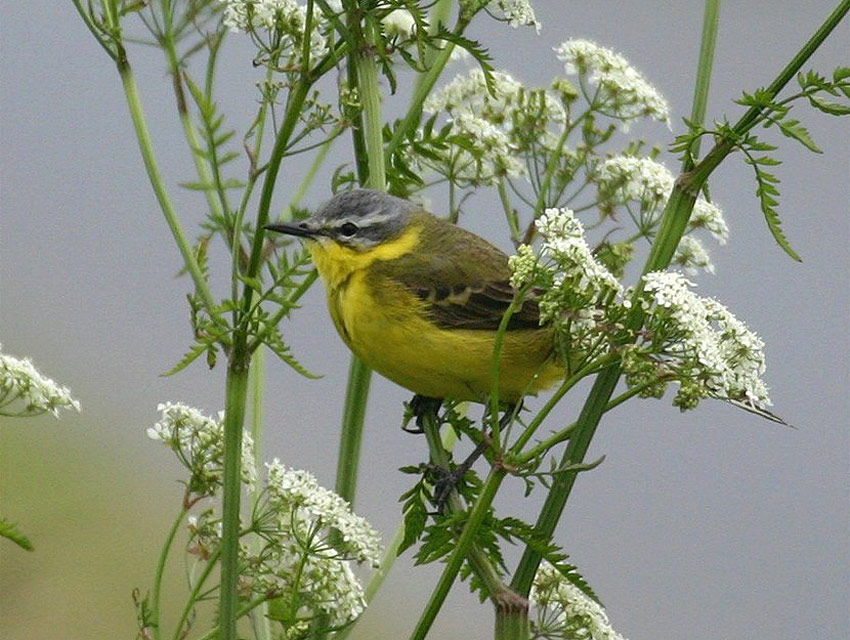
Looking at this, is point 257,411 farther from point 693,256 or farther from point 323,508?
point 693,256

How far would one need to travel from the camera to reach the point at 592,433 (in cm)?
207

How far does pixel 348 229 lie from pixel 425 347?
39 cm

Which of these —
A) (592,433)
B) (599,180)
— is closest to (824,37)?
(592,433)

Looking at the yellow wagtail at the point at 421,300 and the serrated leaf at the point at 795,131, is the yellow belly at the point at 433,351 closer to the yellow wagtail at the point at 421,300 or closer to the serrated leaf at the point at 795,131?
the yellow wagtail at the point at 421,300

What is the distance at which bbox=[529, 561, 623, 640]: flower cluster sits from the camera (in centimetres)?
249

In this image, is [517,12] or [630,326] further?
[517,12]

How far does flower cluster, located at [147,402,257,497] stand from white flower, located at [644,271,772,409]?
2.94 feet

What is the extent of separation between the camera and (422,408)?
2.87 meters

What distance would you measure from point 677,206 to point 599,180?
0.96 meters

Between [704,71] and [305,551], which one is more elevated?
[704,71]

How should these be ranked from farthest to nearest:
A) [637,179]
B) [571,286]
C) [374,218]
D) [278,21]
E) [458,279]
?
[458,279] < [374,218] < [637,179] < [278,21] < [571,286]

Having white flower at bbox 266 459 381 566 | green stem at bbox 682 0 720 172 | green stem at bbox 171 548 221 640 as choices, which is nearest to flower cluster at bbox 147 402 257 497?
white flower at bbox 266 459 381 566

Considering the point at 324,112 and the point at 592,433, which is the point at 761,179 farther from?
the point at 324,112

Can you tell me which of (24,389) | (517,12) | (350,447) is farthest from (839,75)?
(24,389)
